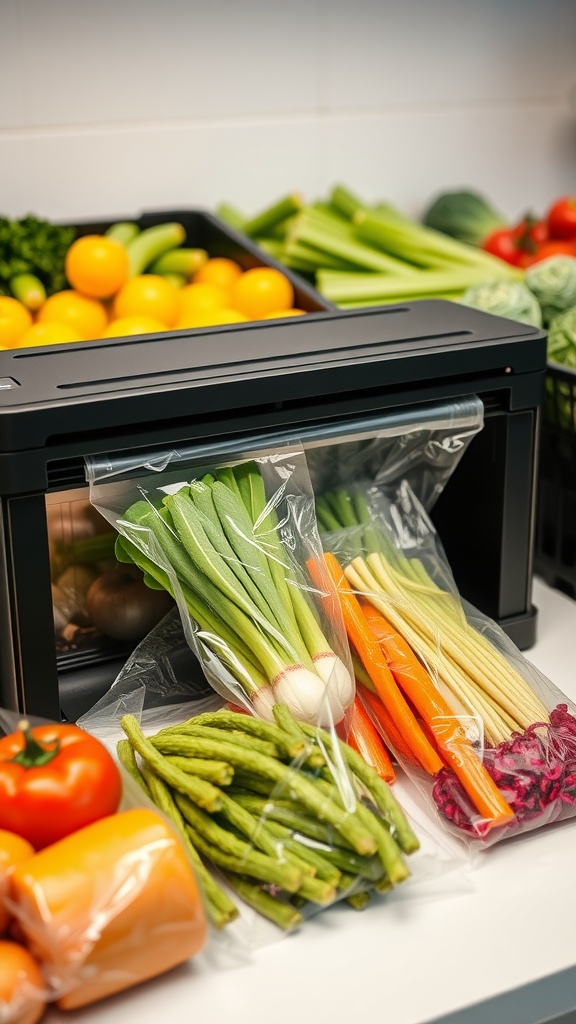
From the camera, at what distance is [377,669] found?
0.84m

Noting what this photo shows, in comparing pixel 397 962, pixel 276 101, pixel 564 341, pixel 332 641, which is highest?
pixel 276 101

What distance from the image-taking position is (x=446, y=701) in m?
0.83

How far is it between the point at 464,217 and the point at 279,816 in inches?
44.4

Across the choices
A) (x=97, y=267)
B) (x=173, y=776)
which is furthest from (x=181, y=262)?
(x=173, y=776)

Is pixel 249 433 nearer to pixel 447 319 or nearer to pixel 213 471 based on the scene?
pixel 213 471

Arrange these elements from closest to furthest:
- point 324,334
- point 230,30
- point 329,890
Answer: point 329,890
point 324,334
point 230,30

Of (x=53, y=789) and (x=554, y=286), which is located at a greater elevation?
(x=554, y=286)

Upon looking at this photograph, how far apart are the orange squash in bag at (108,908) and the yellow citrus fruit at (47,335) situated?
20.9 inches

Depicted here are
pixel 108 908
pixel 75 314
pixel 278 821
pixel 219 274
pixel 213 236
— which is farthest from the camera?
pixel 213 236

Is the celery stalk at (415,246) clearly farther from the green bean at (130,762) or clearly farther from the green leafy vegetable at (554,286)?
the green bean at (130,762)

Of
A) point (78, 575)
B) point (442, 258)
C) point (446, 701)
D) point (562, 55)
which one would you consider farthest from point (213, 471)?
point (562, 55)

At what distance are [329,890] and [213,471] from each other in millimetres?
359

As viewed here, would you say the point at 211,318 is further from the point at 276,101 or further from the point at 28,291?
the point at 276,101

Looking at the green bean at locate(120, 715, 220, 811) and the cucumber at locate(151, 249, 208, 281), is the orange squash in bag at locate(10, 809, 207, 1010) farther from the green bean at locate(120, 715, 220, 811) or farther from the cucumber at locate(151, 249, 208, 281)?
the cucumber at locate(151, 249, 208, 281)
